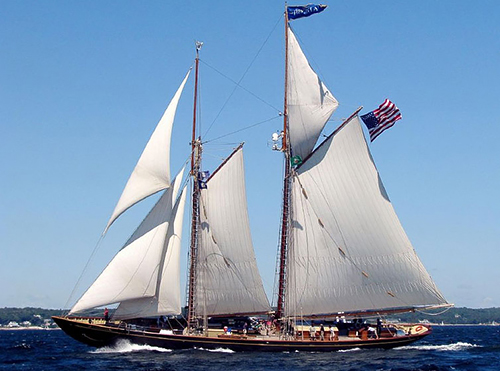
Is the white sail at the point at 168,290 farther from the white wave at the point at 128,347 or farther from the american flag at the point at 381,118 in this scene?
the american flag at the point at 381,118

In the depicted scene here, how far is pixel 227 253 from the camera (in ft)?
201

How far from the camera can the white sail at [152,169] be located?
5747cm

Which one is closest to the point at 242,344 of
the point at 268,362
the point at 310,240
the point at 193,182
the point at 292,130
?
the point at 268,362

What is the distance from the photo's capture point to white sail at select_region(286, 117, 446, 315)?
60562 millimetres

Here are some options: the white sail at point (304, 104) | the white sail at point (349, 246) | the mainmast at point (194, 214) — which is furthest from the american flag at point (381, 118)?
the mainmast at point (194, 214)

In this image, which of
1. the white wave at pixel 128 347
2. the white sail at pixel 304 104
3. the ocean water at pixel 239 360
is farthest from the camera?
the white sail at pixel 304 104

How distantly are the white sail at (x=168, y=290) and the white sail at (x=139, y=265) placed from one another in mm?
272

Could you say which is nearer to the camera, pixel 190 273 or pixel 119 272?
pixel 119 272

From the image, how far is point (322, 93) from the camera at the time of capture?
6284cm

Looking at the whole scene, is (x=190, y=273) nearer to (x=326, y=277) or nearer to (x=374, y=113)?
(x=326, y=277)

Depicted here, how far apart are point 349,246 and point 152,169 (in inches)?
703

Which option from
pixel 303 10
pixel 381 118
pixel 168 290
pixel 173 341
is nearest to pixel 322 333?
pixel 173 341

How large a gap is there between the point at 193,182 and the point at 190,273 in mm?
8031

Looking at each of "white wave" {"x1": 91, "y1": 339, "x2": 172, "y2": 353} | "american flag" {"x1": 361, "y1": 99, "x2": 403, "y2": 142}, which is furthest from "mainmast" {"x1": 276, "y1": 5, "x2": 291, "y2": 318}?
"white wave" {"x1": 91, "y1": 339, "x2": 172, "y2": 353}
